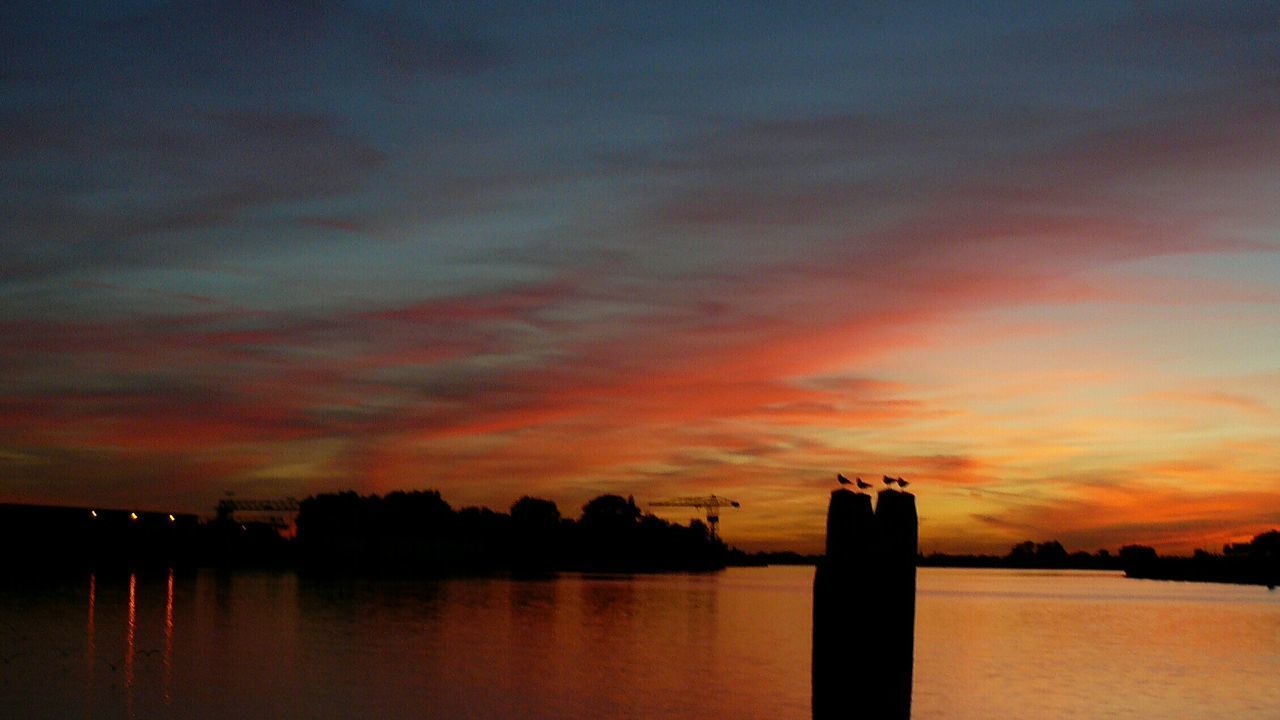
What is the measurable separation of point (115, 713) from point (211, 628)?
38838 mm

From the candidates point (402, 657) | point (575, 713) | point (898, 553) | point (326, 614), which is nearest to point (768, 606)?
point (326, 614)

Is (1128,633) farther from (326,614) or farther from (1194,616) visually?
(326,614)

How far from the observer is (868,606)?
43.3 feet

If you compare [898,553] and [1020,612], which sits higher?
[898,553]

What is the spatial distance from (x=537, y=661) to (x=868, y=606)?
55.1 metres

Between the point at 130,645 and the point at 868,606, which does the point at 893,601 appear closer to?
the point at 868,606

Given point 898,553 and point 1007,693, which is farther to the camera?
point 1007,693

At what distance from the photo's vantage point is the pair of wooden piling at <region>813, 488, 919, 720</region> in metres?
13.2

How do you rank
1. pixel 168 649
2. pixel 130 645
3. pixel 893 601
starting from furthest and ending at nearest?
pixel 130 645 < pixel 168 649 < pixel 893 601

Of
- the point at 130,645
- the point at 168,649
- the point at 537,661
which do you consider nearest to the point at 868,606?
the point at 537,661

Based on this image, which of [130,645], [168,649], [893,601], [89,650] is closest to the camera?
[893,601]

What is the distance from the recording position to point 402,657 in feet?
211

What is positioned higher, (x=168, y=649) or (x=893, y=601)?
(x=893, y=601)

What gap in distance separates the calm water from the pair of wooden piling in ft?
0.42
